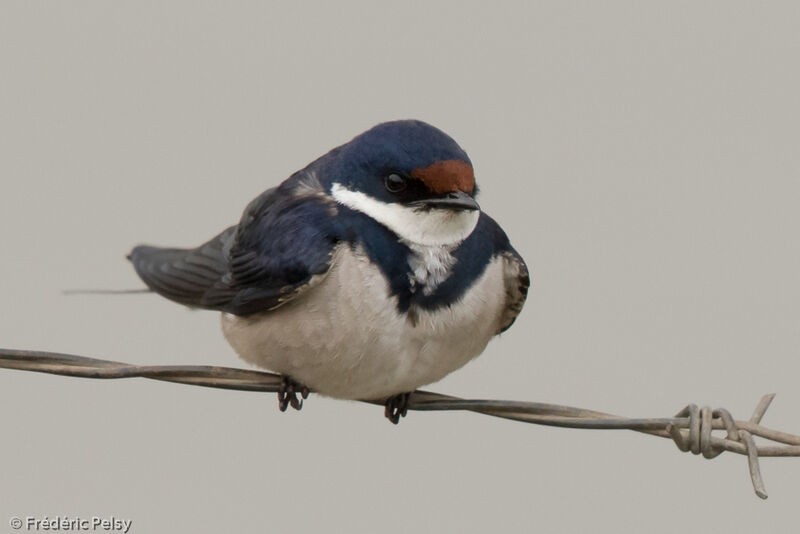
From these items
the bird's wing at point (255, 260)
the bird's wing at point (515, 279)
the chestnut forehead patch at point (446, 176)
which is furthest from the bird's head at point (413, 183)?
the bird's wing at point (515, 279)

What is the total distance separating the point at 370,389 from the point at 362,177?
726 millimetres

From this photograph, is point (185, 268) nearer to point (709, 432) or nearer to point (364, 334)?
point (364, 334)

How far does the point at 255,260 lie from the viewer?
15.4ft

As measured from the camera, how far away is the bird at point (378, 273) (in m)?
4.34

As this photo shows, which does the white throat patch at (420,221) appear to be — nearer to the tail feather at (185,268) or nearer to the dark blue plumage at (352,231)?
the dark blue plumage at (352,231)

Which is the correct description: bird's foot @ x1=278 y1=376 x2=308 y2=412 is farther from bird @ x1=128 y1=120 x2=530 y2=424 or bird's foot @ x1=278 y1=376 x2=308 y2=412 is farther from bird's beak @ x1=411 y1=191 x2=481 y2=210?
bird's beak @ x1=411 y1=191 x2=481 y2=210

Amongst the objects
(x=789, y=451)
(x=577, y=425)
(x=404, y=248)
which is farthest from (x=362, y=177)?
(x=789, y=451)

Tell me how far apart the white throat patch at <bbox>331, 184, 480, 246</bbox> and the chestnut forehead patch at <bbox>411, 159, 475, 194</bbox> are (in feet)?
0.31

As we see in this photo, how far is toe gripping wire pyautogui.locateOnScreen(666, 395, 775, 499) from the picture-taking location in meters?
3.85

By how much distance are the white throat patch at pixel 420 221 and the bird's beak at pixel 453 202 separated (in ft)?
0.11

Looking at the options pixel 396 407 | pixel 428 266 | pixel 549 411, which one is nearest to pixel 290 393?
pixel 396 407

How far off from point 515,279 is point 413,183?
0.61 metres

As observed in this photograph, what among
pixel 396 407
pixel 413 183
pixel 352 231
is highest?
pixel 413 183

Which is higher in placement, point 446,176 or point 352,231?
point 446,176
